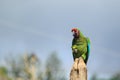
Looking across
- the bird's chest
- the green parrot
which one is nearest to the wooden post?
the green parrot

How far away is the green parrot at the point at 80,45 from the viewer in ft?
40.6

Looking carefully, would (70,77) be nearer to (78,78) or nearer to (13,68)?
(78,78)

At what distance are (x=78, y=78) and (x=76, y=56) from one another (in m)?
1.40

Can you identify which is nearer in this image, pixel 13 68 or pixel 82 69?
pixel 82 69

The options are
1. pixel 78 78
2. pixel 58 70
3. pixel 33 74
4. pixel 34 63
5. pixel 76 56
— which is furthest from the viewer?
pixel 58 70

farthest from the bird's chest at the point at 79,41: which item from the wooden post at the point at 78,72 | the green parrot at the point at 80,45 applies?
the wooden post at the point at 78,72

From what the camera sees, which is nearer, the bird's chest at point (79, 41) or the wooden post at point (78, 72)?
the wooden post at point (78, 72)

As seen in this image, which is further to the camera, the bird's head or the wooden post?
the bird's head

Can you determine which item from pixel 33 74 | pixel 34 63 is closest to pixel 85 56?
pixel 33 74

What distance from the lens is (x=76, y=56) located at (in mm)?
12328

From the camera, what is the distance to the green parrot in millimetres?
12367

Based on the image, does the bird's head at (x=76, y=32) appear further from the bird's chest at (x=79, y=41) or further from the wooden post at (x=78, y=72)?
the wooden post at (x=78, y=72)

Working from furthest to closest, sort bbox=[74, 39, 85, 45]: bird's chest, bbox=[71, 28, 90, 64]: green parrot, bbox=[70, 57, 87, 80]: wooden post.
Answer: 1. bbox=[74, 39, 85, 45]: bird's chest
2. bbox=[71, 28, 90, 64]: green parrot
3. bbox=[70, 57, 87, 80]: wooden post

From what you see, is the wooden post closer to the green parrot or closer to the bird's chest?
the green parrot
